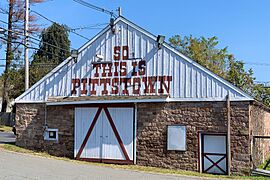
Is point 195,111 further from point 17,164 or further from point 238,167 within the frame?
point 17,164

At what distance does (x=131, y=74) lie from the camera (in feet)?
59.9

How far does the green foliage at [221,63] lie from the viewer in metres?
36.8

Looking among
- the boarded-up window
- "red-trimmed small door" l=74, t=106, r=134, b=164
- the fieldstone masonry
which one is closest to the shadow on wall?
the fieldstone masonry

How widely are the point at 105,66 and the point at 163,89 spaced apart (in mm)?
3145

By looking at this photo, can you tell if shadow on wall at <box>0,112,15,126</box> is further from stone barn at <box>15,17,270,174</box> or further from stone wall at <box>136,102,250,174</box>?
stone wall at <box>136,102,250,174</box>

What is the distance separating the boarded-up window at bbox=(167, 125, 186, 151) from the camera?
16.9m

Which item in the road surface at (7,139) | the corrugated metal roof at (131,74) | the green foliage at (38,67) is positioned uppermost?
the green foliage at (38,67)

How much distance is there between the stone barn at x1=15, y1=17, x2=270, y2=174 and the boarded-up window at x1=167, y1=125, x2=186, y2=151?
0.14 feet

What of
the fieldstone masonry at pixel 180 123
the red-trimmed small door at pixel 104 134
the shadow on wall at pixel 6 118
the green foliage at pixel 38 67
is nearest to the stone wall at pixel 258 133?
the fieldstone masonry at pixel 180 123

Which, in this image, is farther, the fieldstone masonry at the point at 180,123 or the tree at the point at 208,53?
the tree at the point at 208,53

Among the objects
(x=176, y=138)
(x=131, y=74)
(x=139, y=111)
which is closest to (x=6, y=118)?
(x=131, y=74)

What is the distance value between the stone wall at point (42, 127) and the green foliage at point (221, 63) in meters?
19.3

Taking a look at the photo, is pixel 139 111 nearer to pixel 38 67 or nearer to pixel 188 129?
pixel 188 129

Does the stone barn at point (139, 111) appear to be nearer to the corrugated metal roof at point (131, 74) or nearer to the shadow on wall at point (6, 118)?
the corrugated metal roof at point (131, 74)
